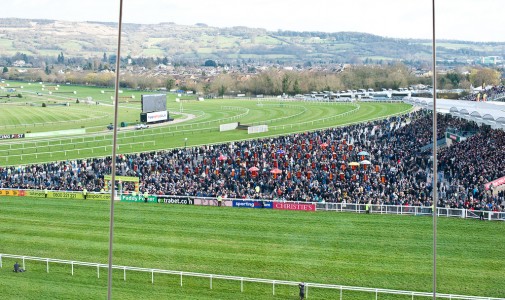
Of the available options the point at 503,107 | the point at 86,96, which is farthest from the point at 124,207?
the point at 86,96

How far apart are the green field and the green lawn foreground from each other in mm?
15410

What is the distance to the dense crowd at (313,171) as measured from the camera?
25.7m

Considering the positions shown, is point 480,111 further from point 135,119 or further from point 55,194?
point 135,119

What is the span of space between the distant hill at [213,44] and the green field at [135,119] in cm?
3941

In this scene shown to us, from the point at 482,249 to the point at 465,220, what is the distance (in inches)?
116

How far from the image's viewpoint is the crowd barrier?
76.8 ft

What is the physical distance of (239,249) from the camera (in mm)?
21047

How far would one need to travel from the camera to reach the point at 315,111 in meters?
66.9

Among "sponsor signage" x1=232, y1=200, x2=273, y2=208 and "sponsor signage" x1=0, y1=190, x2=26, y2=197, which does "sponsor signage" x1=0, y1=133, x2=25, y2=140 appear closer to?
"sponsor signage" x1=0, y1=190, x2=26, y2=197

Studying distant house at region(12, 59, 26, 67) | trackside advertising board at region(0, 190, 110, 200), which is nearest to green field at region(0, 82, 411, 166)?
trackside advertising board at region(0, 190, 110, 200)

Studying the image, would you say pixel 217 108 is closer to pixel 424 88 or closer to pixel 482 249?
pixel 424 88

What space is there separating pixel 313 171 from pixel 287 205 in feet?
13.5

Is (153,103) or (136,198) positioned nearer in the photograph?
(136,198)

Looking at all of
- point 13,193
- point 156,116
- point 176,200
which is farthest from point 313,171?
point 156,116
